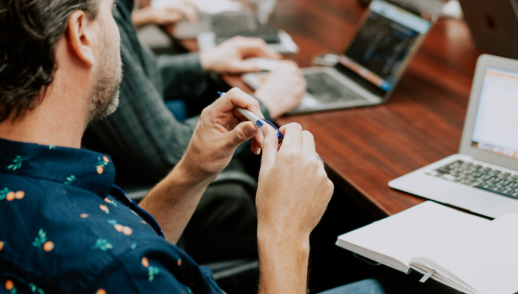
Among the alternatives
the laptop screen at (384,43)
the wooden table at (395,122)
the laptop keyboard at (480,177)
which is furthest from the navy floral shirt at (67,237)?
the laptop screen at (384,43)

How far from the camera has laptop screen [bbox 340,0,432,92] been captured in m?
1.34

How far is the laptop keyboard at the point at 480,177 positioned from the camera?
3.02ft

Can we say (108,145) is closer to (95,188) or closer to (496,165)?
(95,188)

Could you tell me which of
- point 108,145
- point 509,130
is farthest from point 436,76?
point 108,145

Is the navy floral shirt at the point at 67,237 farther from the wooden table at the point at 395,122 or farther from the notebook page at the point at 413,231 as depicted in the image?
the wooden table at the point at 395,122

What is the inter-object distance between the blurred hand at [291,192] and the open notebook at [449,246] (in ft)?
0.33

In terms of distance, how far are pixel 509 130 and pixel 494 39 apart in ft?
2.68

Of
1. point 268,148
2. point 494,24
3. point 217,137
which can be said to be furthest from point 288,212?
point 494,24

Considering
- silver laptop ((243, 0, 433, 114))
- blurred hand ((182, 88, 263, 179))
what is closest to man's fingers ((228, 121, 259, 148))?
blurred hand ((182, 88, 263, 179))

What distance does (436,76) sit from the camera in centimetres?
153

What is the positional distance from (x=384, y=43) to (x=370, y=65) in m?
0.08

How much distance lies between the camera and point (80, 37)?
0.64 m

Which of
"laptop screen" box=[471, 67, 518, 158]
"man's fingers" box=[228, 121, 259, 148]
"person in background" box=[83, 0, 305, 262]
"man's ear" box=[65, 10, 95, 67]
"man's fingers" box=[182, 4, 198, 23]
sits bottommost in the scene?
"person in background" box=[83, 0, 305, 262]

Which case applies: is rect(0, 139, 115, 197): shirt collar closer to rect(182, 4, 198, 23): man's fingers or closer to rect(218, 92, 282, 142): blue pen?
rect(218, 92, 282, 142): blue pen
